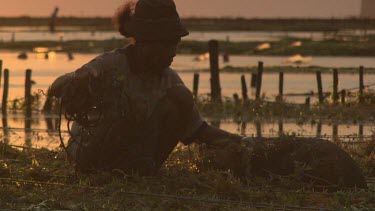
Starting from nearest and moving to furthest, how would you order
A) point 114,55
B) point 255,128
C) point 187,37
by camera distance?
point 114,55
point 255,128
point 187,37

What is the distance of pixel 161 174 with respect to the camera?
8625 millimetres

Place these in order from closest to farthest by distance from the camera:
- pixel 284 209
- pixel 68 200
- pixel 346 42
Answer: pixel 284 209
pixel 68 200
pixel 346 42

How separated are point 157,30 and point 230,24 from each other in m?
109

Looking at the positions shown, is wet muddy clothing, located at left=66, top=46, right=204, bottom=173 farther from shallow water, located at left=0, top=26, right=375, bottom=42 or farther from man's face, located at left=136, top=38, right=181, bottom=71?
shallow water, located at left=0, top=26, right=375, bottom=42

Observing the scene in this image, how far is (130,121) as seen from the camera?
27.3ft

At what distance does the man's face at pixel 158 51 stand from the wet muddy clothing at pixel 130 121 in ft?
0.72

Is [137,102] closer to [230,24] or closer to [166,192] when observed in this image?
[166,192]

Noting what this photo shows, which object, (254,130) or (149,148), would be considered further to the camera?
(254,130)

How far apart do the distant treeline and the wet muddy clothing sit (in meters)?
87.3

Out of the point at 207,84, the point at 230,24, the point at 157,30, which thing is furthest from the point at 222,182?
the point at 230,24

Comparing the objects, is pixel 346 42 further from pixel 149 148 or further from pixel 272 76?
pixel 149 148

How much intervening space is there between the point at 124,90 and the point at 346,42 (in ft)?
169

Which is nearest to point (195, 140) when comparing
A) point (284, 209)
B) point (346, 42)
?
point (284, 209)

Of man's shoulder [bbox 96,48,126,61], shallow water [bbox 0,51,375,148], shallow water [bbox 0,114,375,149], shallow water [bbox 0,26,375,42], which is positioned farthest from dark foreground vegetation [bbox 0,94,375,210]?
shallow water [bbox 0,26,375,42]
